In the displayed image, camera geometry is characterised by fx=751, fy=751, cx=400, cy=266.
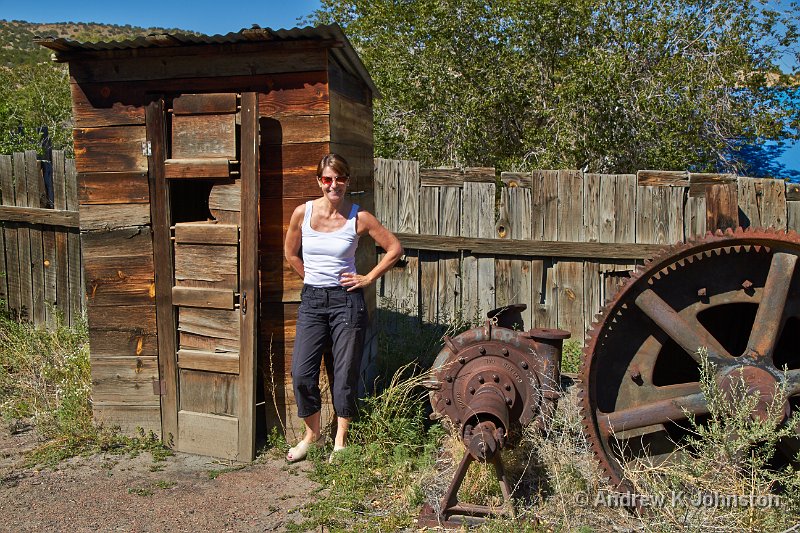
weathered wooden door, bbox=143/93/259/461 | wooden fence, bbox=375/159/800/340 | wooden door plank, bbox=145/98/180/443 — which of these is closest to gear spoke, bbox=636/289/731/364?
weathered wooden door, bbox=143/93/259/461

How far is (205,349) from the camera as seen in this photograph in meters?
5.79

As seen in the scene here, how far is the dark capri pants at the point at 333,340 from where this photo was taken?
17.5 feet

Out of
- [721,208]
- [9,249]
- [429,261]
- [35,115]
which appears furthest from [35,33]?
[721,208]

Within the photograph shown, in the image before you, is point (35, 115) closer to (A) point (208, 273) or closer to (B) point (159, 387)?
(B) point (159, 387)

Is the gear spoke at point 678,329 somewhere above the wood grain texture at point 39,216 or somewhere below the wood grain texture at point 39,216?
below

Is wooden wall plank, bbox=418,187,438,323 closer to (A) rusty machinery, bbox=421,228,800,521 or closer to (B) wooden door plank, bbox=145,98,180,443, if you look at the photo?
(B) wooden door plank, bbox=145,98,180,443

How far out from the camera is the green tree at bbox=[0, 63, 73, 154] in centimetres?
1136

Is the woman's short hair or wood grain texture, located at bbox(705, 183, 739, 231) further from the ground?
the woman's short hair

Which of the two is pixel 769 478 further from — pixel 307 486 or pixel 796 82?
pixel 796 82

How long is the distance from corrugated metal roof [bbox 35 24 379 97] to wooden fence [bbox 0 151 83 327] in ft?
10.7

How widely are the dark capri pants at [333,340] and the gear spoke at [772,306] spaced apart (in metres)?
2.54

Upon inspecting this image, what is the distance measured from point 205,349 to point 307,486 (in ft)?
4.49

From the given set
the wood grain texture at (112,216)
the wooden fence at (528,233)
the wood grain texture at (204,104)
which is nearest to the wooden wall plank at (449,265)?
the wooden fence at (528,233)

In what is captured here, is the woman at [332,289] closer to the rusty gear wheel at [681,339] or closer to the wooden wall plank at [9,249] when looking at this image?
the rusty gear wheel at [681,339]
